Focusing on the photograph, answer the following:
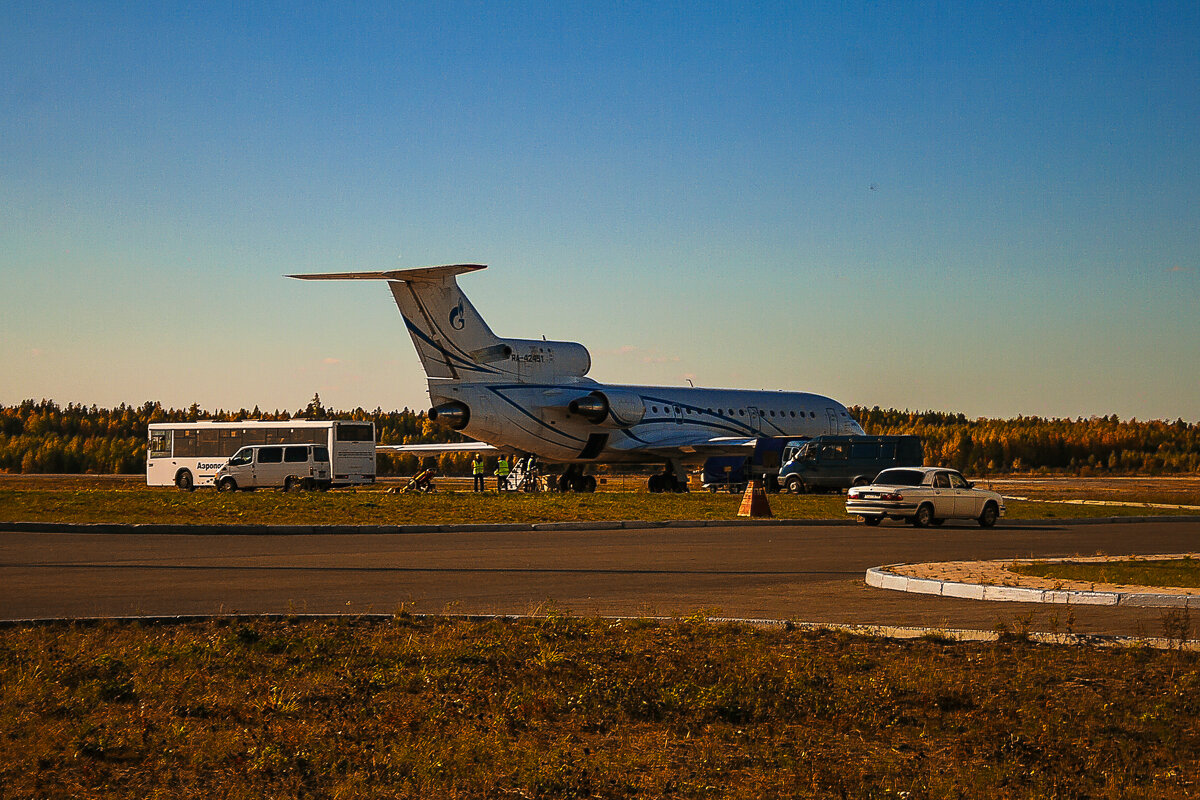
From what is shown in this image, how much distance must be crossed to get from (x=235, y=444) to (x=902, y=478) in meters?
33.9

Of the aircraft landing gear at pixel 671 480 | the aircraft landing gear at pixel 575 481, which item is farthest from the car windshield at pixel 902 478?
the aircraft landing gear at pixel 575 481

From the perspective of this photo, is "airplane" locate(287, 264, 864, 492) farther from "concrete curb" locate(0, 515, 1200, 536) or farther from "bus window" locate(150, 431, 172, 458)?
"concrete curb" locate(0, 515, 1200, 536)

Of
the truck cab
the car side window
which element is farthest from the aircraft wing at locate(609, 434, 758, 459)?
the car side window

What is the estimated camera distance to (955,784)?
611cm

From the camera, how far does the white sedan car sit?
28.3 meters

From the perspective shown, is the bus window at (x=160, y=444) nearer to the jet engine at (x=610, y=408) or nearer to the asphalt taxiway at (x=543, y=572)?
the jet engine at (x=610, y=408)

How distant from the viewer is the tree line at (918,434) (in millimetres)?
90562

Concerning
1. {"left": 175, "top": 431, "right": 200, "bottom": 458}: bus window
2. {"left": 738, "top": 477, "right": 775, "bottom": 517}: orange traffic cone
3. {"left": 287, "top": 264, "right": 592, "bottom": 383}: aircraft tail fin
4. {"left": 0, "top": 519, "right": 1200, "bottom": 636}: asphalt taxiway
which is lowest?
{"left": 0, "top": 519, "right": 1200, "bottom": 636}: asphalt taxiway

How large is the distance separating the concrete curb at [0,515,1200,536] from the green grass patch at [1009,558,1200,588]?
36.5ft

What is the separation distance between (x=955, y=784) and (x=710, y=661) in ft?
9.85

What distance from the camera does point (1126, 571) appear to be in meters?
16.0

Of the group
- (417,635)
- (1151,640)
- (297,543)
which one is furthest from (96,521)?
(1151,640)

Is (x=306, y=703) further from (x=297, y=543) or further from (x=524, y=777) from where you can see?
(x=297, y=543)

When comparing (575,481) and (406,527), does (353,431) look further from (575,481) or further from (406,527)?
(406,527)
